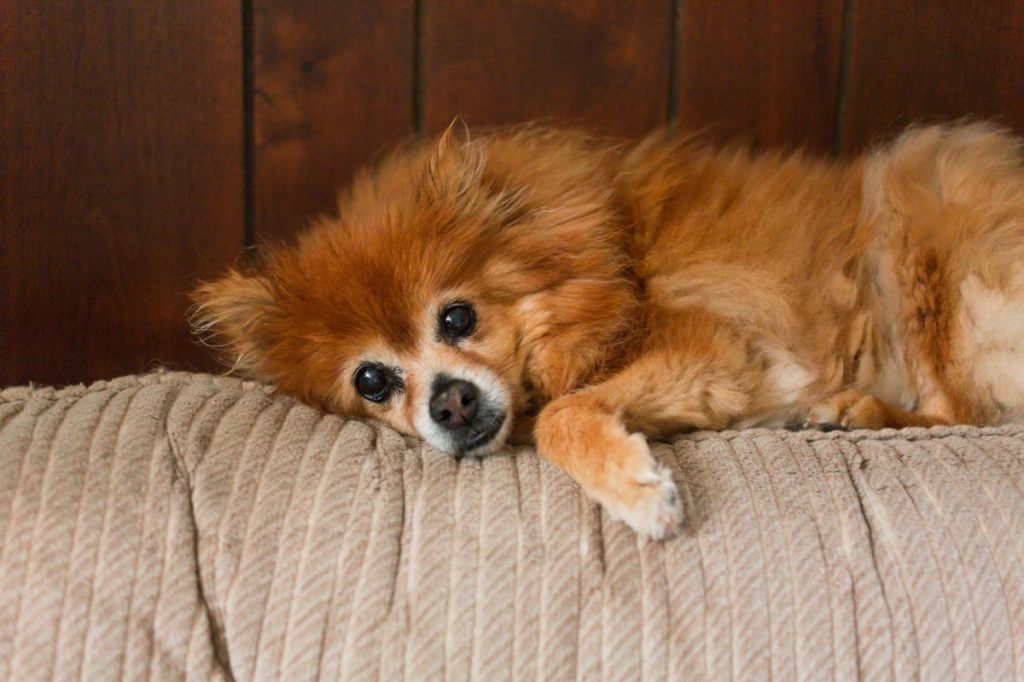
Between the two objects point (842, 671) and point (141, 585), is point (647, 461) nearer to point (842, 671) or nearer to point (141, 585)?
point (842, 671)

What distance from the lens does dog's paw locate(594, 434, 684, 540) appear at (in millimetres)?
1513

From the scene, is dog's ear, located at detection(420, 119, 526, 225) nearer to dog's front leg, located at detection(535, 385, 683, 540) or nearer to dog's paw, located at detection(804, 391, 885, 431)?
dog's front leg, located at detection(535, 385, 683, 540)

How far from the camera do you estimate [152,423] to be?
165cm

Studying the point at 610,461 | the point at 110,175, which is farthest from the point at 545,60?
Answer: the point at 610,461

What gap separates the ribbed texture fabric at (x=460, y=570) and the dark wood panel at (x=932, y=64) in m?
1.37

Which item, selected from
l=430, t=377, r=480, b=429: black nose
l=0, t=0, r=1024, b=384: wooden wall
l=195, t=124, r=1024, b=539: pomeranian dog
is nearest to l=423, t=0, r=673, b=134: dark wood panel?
l=0, t=0, r=1024, b=384: wooden wall

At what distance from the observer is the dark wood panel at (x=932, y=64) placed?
2555 mm

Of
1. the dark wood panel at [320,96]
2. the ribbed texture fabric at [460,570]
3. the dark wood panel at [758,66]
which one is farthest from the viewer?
the dark wood panel at [758,66]

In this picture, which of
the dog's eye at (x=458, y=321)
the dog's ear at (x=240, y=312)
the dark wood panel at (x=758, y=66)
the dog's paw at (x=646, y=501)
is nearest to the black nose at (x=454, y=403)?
the dog's eye at (x=458, y=321)

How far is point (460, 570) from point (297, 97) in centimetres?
149

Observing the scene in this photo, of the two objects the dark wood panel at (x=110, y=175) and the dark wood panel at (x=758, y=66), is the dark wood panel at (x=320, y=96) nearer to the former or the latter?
the dark wood panel at (x=110, y=175)

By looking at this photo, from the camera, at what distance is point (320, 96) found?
2.41 m

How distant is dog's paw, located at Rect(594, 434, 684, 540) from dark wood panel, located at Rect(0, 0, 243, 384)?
1.43 metres

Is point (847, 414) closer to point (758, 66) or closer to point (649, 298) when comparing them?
point (649, 298)
